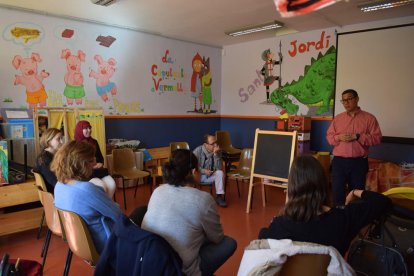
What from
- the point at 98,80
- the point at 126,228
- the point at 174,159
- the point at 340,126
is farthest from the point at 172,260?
the point at 98,80

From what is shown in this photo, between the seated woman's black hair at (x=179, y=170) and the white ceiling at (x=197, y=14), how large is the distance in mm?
2963

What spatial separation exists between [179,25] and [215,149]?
2.48 m

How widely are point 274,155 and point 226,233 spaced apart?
1.22 metres

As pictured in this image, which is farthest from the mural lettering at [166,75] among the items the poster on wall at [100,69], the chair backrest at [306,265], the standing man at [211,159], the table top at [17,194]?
the chair backrest at [306,265]

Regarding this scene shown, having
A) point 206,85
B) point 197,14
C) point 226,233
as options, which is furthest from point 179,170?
point 206,85

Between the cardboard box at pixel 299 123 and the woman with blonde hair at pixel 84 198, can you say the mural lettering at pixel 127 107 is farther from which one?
the woman with blonde hair at pixel 84 198

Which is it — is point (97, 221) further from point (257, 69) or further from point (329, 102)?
point (257, 69)

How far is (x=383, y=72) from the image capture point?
16.4 ft

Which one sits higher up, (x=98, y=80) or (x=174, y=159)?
(x=98, y=80)

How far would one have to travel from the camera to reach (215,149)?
14.8 ft

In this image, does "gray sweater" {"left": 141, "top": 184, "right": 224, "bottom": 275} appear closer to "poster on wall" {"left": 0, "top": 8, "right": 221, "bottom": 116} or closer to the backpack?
the backpack

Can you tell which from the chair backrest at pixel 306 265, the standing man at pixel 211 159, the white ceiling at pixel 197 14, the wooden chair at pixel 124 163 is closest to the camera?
the chair backrest at pixel 306 265

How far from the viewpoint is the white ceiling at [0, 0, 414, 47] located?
437 centimetres

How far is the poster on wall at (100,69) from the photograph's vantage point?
4.58m
